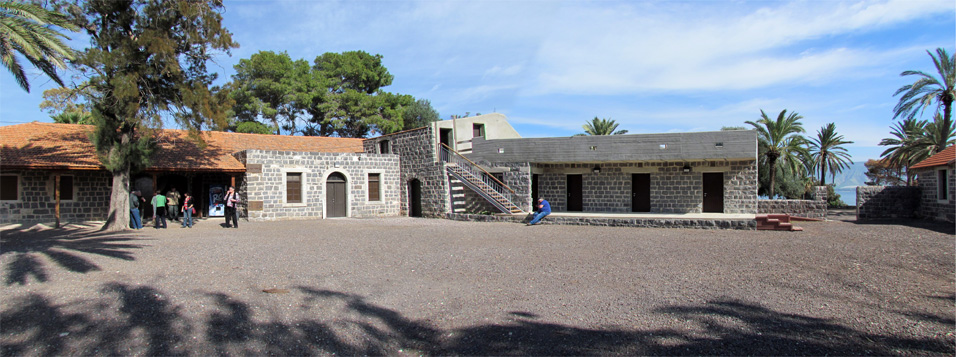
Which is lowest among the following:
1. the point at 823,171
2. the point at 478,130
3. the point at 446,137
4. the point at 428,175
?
the point at 428,175

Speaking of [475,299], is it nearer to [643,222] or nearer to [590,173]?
[643,222]

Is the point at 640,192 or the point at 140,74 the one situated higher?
the point at 140,74

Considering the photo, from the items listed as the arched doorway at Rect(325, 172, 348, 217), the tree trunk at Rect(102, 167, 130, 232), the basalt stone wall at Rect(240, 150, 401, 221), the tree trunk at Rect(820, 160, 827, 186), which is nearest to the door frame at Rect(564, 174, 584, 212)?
the basalt stone wall at Rect(240, 150, 401, 221)

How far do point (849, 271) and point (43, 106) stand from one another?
59.4 ft

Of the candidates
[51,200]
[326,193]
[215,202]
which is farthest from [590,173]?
[51,200]

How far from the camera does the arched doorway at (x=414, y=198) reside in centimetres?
2161

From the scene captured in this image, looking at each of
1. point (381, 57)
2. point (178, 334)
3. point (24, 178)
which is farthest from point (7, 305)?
point (381, 57)

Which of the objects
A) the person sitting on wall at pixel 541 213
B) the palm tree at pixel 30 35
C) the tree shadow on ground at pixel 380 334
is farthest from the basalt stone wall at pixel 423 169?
the tree shadow on ground at pixel 380 334

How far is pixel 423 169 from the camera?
67.5 feet

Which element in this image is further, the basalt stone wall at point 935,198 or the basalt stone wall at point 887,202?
the basalt stone wall at point 887,202

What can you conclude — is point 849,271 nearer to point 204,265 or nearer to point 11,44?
point 204,265

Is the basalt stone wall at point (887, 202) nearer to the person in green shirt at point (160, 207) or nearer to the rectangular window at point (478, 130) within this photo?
the rectangular window at point (478, 130)

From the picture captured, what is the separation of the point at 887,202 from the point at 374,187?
19.7 metres

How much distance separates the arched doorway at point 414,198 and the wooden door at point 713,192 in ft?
37.5
